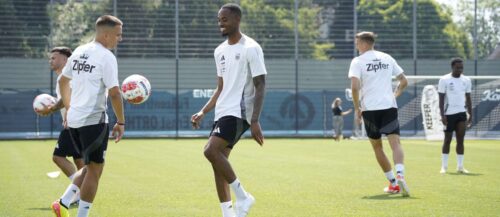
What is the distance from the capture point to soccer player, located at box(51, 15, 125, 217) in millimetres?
7863

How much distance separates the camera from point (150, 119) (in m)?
39.5

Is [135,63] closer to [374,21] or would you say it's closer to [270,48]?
[270,48]

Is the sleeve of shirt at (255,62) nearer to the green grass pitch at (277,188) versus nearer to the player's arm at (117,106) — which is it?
the player's arm at (117,106)

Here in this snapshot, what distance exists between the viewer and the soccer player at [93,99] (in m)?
7.86

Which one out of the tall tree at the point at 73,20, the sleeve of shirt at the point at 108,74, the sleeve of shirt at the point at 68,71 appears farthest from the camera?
the tall tree at the point at 73,20

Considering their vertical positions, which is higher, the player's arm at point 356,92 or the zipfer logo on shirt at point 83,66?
the zipfer logo on shirt at point 83,66

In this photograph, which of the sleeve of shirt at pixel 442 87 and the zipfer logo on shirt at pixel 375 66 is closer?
the zipfer logo on shirt at pixel 375 66

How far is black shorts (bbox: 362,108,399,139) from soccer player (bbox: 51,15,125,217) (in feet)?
15.5

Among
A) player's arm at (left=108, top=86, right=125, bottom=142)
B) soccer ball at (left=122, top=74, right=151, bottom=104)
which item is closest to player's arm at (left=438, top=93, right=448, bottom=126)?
soccer ball at (left=122, top=74, right=151, bottom=104)

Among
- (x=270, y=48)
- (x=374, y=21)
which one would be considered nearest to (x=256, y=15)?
(x=270, y=48)

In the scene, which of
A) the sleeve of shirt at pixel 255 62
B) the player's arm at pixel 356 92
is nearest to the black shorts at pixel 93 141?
the sleeve of shirt at pixel 255 62

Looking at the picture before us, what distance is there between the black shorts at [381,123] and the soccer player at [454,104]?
427cm

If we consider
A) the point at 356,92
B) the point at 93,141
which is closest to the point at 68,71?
the point at 93,141

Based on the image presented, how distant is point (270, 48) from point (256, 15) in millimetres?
2038
